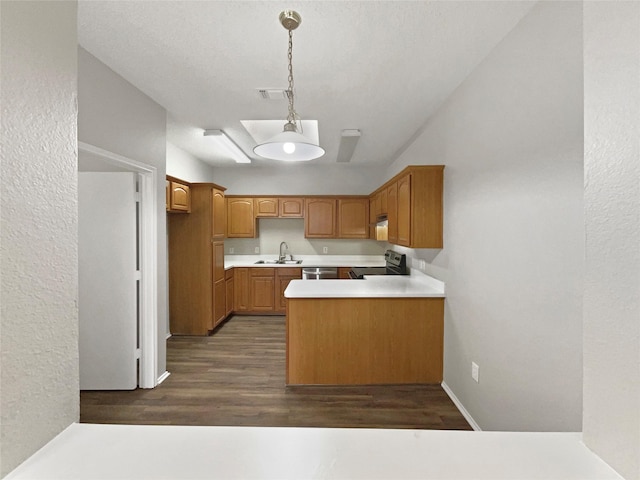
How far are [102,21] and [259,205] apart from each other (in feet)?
12.5

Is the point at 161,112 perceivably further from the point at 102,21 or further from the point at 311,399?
the point at 311,399

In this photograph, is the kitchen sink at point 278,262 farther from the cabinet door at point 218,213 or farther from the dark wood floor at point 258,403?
the dark wood floor at point 258,403

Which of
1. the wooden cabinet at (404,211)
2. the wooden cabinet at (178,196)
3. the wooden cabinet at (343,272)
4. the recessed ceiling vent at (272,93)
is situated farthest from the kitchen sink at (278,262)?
the recessed ceiling vent at (272,93)

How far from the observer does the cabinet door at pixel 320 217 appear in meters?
5.43

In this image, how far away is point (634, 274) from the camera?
48 centimetres

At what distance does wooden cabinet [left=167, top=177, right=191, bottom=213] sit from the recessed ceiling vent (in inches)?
69.8

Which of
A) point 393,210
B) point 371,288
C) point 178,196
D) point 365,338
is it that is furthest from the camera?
point 178,196

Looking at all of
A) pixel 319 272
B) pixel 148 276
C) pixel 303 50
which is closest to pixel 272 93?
pixel 303 50

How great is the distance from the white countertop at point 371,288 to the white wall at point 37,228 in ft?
7.14

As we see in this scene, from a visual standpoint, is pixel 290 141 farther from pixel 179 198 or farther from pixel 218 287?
pixel 218 287

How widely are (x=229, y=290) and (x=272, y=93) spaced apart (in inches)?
135

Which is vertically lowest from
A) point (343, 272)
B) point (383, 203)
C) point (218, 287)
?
point (218, 287)

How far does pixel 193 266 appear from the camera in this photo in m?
4.16

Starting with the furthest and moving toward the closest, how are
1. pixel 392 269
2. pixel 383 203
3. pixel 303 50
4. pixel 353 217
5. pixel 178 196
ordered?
1. pixel 353 217
2. pixel 392 269
3. pixel 383 203
4. pixel 178 196
5. pixel 303 50
